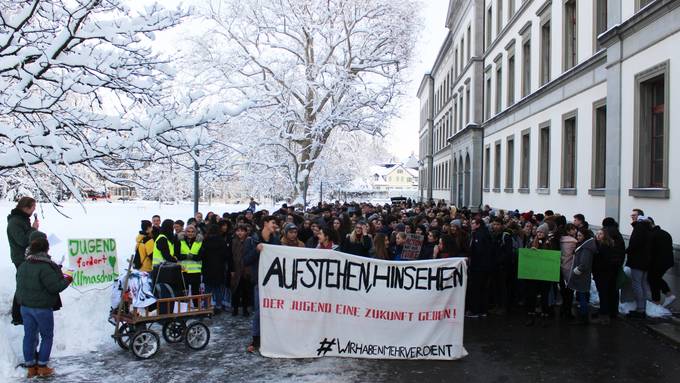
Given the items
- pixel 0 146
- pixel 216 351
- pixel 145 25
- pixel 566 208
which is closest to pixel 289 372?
pixel 216 351

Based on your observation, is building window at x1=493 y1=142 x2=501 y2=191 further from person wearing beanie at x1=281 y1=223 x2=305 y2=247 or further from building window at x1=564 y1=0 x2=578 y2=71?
person wearing beanie at x1=281 y1=223 x2=305 y2=247

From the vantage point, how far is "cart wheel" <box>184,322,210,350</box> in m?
8.98

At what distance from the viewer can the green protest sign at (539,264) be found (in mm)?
11156

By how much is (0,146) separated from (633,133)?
12899mm

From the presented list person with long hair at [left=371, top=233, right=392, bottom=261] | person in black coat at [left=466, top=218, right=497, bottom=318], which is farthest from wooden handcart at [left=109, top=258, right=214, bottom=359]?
person in black coat at [left=466, top=218, right=497, bottom=318]

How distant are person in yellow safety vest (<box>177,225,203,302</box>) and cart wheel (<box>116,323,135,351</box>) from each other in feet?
8.08

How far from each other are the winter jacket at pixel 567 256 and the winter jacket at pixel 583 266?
13 centimetres

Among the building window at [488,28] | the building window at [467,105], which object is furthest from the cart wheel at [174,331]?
the building window at [467,105]

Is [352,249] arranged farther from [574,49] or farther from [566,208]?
[574,49]

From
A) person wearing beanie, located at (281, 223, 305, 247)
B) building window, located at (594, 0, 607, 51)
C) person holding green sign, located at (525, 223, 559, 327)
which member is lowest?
person holding green sign, located at (525, 223, 559, 327)

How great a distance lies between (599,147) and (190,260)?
12.4 metres

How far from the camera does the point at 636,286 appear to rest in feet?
38.4

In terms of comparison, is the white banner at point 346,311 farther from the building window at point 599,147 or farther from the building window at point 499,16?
the building window at point 499,16

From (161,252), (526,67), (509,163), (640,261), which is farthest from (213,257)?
(509,163)
